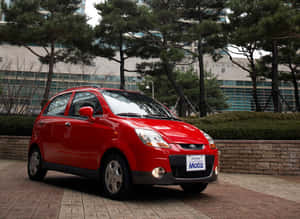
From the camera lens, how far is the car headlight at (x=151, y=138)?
15.7 ft

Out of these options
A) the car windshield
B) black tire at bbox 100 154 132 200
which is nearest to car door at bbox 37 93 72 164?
the car windshield

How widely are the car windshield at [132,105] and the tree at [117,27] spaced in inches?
563

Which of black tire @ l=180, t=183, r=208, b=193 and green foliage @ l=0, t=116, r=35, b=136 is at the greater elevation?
green foliage @ l=0, t=116, r=35, b=136

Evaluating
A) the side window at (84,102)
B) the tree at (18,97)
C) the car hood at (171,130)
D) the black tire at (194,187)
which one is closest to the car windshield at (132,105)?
the side window at (84,102)

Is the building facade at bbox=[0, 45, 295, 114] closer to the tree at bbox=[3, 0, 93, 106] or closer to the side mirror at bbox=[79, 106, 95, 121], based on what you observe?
the tree at bbox=[3, 0, 93, 106]

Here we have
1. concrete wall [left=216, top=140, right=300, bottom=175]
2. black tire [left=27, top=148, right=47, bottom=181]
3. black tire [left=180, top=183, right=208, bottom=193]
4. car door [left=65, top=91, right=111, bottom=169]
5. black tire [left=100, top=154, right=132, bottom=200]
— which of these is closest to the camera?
black tire [left=100, top=154, right=132, bottom=200]

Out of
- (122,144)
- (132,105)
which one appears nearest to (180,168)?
(122,144)

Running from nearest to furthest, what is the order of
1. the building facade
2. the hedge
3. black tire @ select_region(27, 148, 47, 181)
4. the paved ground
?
the paved ground
black tire @ select_region(27, 148, 47, 181)
the hedge
the building facade

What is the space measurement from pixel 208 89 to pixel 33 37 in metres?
29.2

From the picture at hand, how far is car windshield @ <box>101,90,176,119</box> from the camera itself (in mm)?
5586

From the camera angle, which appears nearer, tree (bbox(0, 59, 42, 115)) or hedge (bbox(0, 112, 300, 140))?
hedge (bbox(0, 112, 300, 140))

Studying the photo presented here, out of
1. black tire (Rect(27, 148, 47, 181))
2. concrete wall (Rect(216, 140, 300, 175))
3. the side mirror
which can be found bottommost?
concrete wall (Rect(216, 140, 300, 175))

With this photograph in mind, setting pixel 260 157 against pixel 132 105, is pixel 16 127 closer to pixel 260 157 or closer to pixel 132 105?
pixel 132 105

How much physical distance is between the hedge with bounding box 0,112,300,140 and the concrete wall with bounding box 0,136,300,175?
346mm
